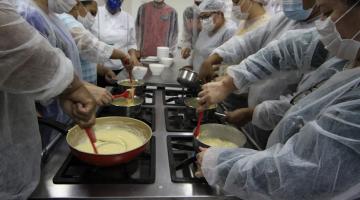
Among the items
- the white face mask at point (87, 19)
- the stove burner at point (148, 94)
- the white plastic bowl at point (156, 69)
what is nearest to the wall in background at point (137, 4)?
the white face mask at point (87, 19)

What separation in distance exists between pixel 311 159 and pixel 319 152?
0.02m

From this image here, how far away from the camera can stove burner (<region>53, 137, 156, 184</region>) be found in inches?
30.0

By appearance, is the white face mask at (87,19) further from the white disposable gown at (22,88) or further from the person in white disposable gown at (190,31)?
the white disposable gown at (22,88)

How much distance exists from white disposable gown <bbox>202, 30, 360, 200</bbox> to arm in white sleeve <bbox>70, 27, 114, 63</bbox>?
1228 millimetres

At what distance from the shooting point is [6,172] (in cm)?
61

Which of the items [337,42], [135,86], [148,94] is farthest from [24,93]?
[148,94]

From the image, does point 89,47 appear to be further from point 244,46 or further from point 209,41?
point 209,41

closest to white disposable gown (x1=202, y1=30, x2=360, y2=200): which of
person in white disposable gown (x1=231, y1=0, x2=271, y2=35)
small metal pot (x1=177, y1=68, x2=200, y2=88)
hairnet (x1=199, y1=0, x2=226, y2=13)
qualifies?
small metal pot (x1=177, y1=68, x2=200, y2=88)

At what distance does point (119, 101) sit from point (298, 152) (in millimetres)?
948

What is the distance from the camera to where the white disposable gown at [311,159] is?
50 cm

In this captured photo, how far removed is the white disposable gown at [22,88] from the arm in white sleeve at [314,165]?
452mm

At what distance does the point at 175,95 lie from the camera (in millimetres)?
1634

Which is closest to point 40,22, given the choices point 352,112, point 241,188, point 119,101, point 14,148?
point 119,101

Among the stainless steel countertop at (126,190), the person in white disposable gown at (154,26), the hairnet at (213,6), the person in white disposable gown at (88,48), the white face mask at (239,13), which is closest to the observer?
the stainless steel countertop at (126,190)
